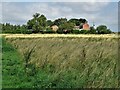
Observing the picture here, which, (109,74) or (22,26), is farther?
(22,26)

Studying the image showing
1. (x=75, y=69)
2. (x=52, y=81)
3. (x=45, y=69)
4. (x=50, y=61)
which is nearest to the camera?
(x=52, y=81)

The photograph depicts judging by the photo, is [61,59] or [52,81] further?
[61,59]

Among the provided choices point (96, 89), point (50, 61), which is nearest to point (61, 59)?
point (50, 61)

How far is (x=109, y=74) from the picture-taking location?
8.50 meters

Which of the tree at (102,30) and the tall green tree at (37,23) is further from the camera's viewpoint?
the tall green tree at (37,23)

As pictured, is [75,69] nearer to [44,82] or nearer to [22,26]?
[44,82]

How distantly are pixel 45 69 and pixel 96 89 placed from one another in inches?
176

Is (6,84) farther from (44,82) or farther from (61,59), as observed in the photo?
(61,59)

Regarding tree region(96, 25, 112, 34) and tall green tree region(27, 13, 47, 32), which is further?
tall green tree region(27, 13, 47, 32)

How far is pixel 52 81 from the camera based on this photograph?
9.23m

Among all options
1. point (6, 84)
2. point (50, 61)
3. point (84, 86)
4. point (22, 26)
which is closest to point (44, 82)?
point (6, 84)

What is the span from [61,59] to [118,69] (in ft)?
13.2

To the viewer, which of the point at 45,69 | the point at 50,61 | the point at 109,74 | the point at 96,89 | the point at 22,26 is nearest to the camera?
the point at 96,89

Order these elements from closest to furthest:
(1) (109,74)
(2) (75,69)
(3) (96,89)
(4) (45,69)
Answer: (3) (96,89), (1) (109,74), (2) (75,69), (4) (45,69)
